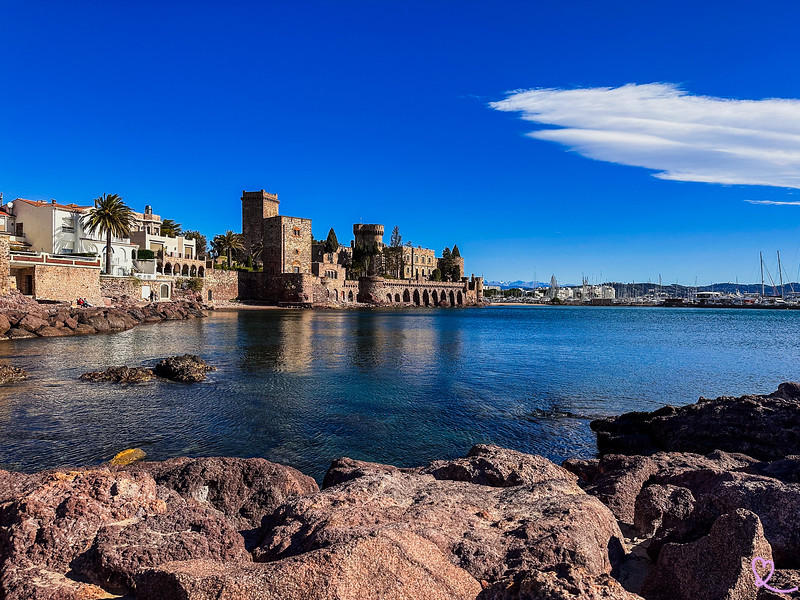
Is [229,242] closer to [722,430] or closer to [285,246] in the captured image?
[285,246]

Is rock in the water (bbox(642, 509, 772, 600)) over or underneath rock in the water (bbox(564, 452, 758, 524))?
over

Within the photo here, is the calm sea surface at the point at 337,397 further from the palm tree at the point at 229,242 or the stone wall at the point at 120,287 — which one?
the palm tree at the point at 229,242

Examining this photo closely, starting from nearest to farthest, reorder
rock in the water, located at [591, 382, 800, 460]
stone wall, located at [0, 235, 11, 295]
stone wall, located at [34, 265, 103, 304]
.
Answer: rock in the water, located at [591, 382, 800, 460] → stone wall, located at [0, 235, 11, 295] → stone wall, located at [34, 265, 103, 304]

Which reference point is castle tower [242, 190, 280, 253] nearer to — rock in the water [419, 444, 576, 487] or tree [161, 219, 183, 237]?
tree [161, 219, 183, 237]

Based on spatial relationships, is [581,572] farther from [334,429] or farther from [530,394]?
[530,394]

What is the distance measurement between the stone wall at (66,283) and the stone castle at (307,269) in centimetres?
3234

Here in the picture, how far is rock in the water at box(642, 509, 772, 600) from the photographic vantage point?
3014mm

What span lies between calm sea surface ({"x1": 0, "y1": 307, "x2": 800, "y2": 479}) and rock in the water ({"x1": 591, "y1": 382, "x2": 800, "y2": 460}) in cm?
106

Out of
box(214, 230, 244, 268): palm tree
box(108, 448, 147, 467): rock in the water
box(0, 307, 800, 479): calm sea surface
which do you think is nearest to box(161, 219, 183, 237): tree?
box(214, 230, 244, 268): palm tree

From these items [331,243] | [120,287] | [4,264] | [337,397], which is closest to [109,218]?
[120,287]

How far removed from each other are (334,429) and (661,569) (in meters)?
8.75

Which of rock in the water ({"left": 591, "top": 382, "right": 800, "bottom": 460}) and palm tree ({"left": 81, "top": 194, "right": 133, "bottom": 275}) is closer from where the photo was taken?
rock in the water ({"left": 591, "top": 382, "right": 800, "bottom": 460})

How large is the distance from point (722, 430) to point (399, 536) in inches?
305

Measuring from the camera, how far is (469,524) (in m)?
3.88
